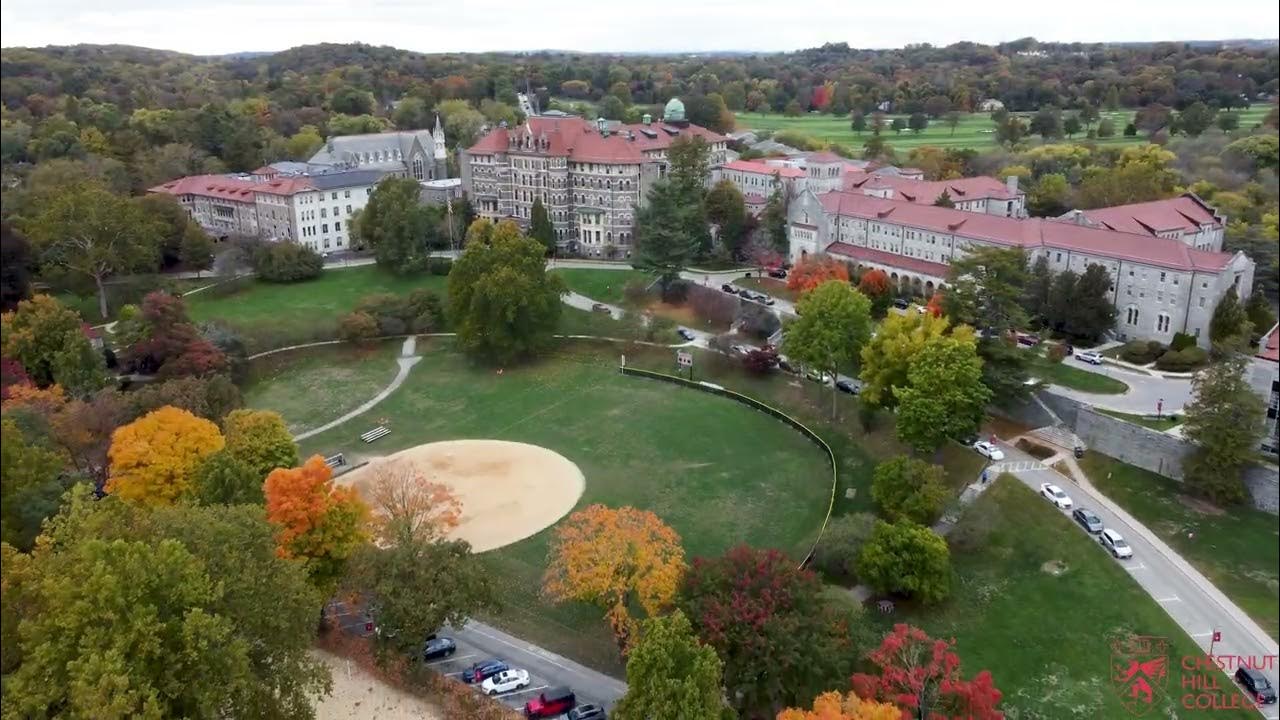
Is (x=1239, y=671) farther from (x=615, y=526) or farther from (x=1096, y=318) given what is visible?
(x=1096, y=318)

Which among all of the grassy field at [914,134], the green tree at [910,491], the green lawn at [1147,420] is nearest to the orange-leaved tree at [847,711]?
the green tree at [910,491]

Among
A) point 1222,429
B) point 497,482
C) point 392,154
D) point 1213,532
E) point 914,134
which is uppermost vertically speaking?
point 914,134

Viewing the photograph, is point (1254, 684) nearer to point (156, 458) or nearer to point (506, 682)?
point (506, 682)

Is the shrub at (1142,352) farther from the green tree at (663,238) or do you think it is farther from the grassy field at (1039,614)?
the green tree at (663,238)

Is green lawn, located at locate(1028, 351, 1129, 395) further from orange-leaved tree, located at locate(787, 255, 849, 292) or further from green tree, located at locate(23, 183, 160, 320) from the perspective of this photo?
green tree, located at locate(23, 183, 160, 320)

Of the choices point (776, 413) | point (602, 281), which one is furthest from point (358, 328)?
point (776, 413)

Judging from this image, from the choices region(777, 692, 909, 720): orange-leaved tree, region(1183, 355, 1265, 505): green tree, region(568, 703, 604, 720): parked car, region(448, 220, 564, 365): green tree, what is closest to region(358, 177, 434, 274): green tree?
region(448, 220, 564, 365): green tree
